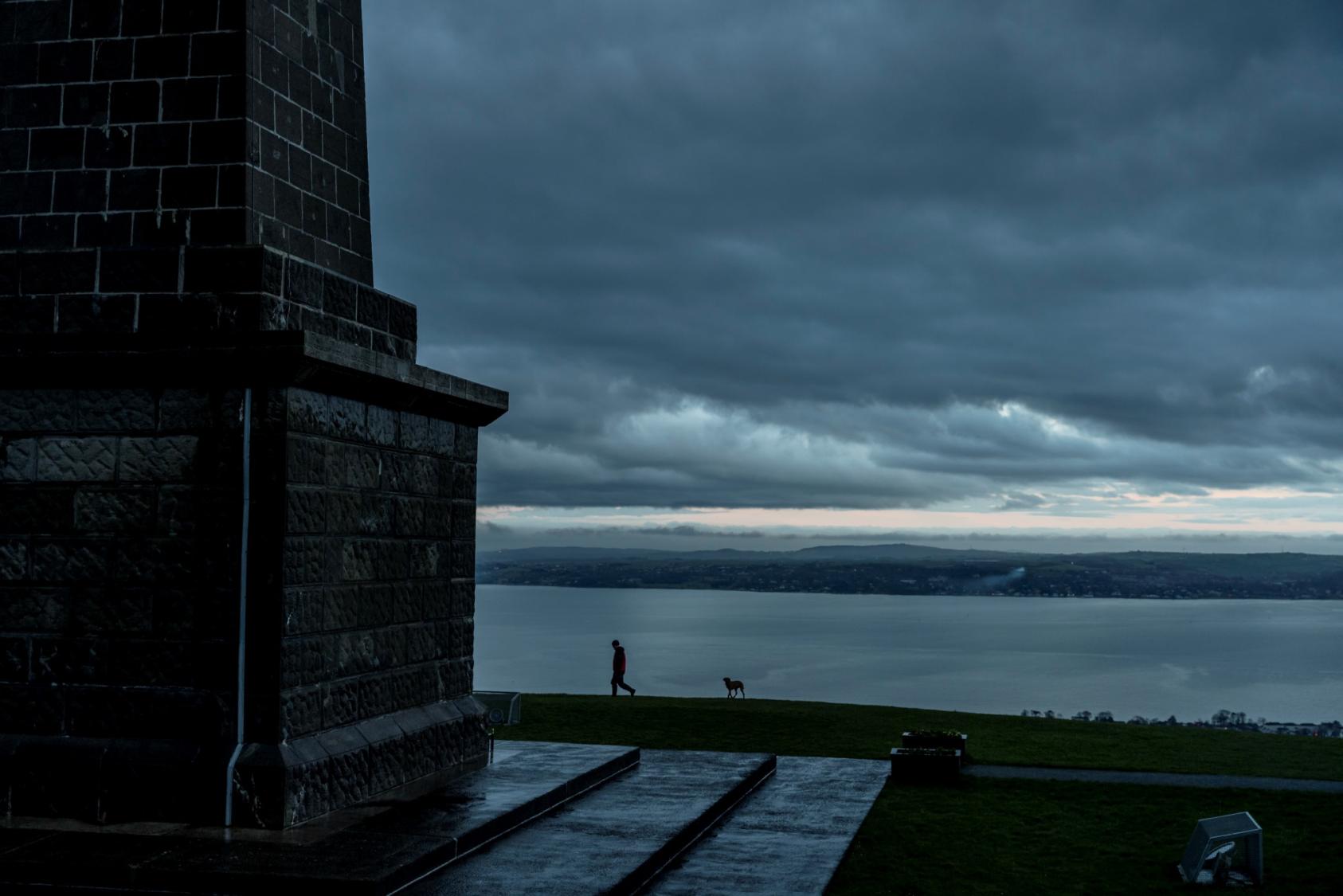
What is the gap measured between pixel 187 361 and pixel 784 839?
5.45 metres

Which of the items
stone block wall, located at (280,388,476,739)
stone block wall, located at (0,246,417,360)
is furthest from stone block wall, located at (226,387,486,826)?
stone block wall, located at (0,246,417,360)

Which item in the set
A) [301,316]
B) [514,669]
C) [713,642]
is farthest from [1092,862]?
[713,642]

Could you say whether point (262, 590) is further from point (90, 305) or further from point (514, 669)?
point (514, 669)

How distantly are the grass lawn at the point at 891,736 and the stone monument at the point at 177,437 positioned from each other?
24.6ft

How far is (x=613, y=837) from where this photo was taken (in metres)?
7.90

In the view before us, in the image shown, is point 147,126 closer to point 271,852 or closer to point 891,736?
point 271,852

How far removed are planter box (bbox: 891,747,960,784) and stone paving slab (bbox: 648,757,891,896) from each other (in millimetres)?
205

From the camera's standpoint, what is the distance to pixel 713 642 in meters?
152

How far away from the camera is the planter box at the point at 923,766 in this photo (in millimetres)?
12023

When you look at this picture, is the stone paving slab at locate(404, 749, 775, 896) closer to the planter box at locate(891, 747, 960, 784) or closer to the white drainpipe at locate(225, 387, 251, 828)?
the planter box at locate(891, 747, 960, 784)

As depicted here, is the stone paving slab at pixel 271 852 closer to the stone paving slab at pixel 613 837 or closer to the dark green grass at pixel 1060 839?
the stone paving slab at pixel 613 837

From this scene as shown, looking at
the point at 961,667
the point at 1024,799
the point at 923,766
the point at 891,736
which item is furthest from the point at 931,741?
the point at 961,667

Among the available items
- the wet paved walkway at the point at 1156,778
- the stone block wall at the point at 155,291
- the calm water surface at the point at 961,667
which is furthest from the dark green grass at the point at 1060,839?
the calm water surface at the point at 961,667

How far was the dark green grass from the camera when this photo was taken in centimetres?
803
